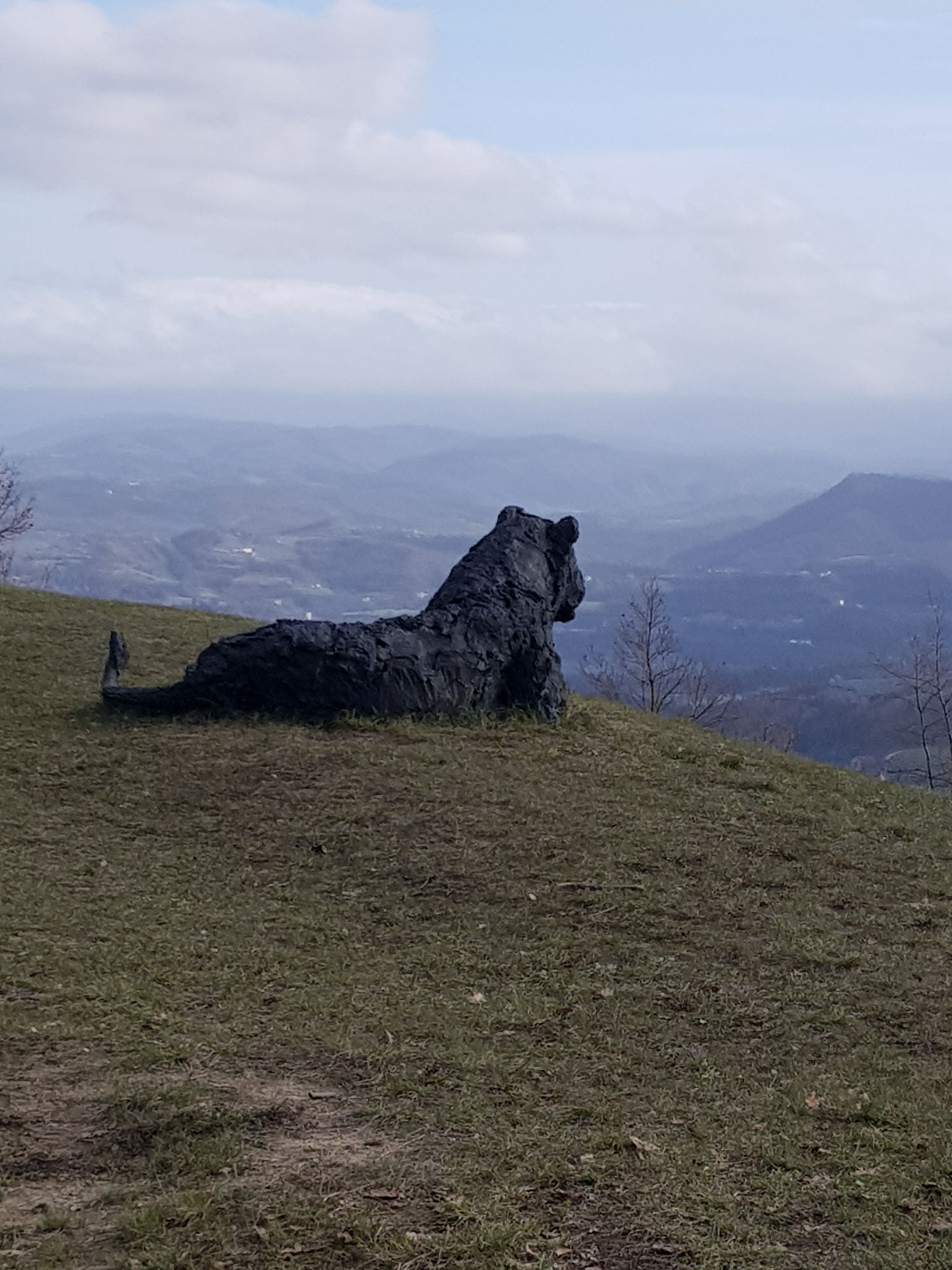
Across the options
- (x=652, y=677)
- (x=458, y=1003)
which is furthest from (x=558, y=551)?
(x=652, y=677)

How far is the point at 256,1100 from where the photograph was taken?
5.89 metres

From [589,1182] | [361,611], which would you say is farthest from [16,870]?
[361,611]

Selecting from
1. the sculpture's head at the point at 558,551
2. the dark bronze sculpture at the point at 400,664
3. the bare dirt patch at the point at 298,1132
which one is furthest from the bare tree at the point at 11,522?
the bare dirt patch at the point at 298,1132

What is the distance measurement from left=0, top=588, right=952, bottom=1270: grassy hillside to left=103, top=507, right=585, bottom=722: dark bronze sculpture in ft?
1.36

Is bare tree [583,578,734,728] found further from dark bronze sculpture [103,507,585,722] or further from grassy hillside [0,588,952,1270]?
grassy hillside [0,588,952,1270]

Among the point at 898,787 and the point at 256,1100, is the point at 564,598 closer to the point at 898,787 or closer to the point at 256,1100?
the point at 898,787

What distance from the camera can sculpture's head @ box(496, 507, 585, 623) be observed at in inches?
608

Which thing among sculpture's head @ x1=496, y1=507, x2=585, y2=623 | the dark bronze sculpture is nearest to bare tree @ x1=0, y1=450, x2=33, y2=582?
sculpture's head @ x1=496, y1=507, x2=585, y2=623

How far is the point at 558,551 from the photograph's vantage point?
15.5 meters

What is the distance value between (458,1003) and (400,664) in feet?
20.3

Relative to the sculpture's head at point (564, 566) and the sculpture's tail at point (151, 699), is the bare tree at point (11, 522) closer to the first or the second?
the sculpture's head at point (564, 566)

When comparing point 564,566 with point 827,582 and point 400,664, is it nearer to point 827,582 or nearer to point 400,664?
point 400,664

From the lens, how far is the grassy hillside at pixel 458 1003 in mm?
4977

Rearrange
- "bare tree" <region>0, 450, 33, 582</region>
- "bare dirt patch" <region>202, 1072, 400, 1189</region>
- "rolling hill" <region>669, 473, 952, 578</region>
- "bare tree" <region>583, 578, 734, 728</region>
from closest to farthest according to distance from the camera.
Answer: "bare dirt patch" <region>202, 1072, 400, 1189</region>, "bare tree" <region>583, 578, 734, 728</region>, "bare tree" <region>0, 450, 33, 582</region>, "rolling hill" <region>669, 473, 952, 578</region>
